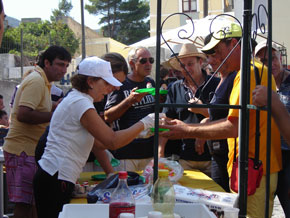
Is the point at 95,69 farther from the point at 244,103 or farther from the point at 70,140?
the point at 244,103

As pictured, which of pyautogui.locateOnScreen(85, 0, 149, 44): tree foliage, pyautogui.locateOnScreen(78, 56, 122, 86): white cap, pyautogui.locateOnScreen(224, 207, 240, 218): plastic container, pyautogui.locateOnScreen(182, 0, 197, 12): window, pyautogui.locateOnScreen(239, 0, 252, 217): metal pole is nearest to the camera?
pyautogui.locateOnScreen(224, 207, 240, 218): plastic container

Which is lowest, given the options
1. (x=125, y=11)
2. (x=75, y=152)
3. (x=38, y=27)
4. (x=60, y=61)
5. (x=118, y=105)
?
(x=75, y=152)

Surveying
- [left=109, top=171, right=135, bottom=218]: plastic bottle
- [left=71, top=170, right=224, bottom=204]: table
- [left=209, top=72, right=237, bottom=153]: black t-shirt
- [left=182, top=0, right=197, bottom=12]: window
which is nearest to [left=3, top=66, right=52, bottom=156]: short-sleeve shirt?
[left=71, top=170, right=224, bottom=204]: table

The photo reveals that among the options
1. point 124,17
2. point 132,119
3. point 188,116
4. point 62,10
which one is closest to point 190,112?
point 188,116

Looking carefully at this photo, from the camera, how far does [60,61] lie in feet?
12.1

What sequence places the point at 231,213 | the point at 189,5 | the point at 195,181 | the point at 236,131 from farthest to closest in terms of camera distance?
the point at 189,5
the point at 195,181
the point at 236,131
the point at 231,213

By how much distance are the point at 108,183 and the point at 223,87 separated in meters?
1.01

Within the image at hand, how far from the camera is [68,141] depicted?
8.44 feet

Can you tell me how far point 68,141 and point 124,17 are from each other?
1921 inches

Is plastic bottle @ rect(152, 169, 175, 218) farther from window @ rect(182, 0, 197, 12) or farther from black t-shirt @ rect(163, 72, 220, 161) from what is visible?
window @ rect(182, 0, 197, 12)

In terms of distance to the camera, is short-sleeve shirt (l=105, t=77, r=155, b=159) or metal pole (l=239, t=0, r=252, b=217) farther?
short-sleeve shirt (l=105, t=77, r=155, b=159)

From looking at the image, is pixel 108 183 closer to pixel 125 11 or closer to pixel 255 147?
pixel 255 147

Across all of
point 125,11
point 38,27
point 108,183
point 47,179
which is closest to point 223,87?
point 108,183

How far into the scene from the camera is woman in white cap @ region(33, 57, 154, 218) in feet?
8.33
